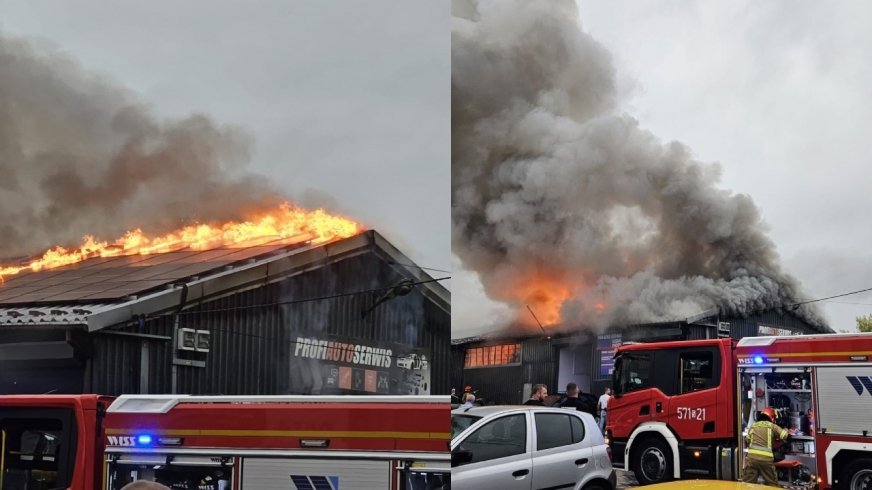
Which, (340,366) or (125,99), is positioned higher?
(125,99)

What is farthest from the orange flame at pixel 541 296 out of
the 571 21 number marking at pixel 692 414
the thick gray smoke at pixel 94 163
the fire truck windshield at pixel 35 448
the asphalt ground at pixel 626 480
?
the fire truck windshield at pixel 35 448

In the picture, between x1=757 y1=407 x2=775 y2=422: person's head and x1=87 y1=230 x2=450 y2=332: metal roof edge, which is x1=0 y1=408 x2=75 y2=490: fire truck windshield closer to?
x1=87 y1=230 x2=450 y2=332: metal roof edge

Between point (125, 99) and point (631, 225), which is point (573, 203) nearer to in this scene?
point (631, 225)

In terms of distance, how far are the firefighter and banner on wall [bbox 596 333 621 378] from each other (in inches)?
29.1

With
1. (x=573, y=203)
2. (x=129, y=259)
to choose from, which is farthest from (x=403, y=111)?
(x=129, y=259)

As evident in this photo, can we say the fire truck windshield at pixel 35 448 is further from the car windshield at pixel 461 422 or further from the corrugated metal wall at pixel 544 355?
the corrugated metal wall at pixel 544 355

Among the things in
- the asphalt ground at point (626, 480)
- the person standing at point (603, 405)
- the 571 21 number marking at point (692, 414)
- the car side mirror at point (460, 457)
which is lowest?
the asphalt ground at point (626, 480)

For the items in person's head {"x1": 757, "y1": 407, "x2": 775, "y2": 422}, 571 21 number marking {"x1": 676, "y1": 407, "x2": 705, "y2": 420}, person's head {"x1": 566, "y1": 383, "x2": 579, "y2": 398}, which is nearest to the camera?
person's head {"x1": 566, "y1": 383, "x2": 579, "y2": 398}

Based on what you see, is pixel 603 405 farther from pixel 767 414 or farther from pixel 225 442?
pixel 225 442

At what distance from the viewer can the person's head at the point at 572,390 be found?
3546 millimetres

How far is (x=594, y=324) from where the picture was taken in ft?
11.2

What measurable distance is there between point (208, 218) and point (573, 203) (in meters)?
1.45

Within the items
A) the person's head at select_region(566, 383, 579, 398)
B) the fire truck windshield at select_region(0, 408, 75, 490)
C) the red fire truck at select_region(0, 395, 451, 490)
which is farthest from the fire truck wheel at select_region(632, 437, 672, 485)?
the fire truck windshield at select_region(0, 408, 75, 490)

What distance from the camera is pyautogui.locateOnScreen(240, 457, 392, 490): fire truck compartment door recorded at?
3182 mm
